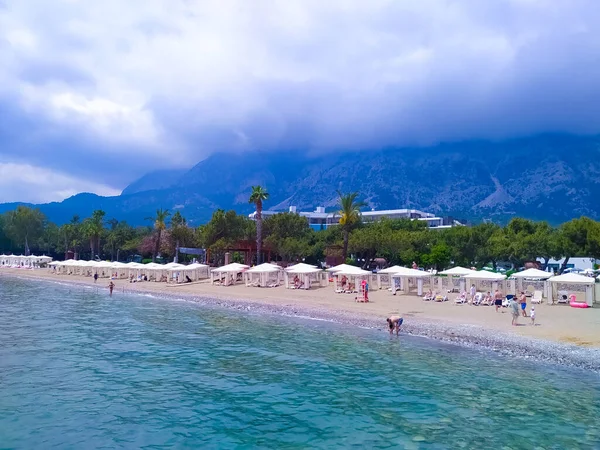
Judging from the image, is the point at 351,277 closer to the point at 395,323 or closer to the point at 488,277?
the point at 488,277

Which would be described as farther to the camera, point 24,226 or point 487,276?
point 24,226

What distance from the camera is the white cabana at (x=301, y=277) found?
39.4 m

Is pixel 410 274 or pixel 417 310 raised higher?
pixel 410 274

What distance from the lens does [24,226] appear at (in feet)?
319

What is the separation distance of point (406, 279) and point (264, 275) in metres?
12.5

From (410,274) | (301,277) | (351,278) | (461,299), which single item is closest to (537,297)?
(461,299)

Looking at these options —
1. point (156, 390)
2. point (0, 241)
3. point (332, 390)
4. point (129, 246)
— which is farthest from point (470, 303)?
point (0, 241)

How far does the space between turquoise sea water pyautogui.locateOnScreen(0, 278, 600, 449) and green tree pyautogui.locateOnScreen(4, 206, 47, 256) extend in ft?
279

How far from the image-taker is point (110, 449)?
32.9ft

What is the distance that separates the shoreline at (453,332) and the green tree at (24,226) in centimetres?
7472

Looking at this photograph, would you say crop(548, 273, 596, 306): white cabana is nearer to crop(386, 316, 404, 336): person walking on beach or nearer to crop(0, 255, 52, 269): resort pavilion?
crop(386, 316, 404, 336): person walking on beach

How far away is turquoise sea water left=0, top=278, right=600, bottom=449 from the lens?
10.7 meters

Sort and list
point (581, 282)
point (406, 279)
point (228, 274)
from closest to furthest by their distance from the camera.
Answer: point (581, 282) < point (406, 279) < point (228, 274)

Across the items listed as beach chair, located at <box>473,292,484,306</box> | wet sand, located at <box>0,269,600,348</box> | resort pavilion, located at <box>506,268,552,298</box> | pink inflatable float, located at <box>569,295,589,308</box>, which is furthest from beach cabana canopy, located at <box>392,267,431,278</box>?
pink inflatable float, located at <box>569,295,589,308</box>
